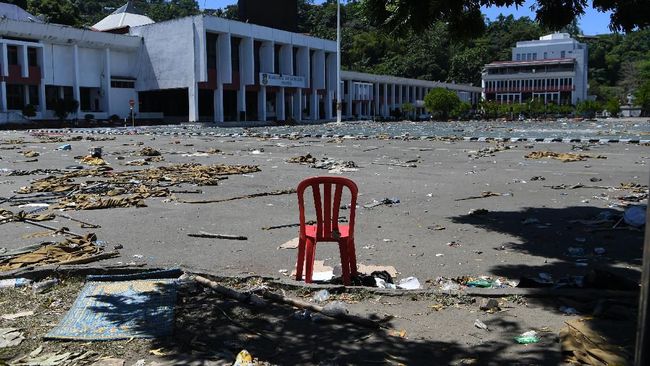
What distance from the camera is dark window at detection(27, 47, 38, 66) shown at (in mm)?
57406

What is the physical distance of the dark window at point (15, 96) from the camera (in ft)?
Result: 184

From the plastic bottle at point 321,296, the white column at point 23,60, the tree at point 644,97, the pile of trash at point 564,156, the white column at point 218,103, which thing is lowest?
the plastic bottle at point 321,296

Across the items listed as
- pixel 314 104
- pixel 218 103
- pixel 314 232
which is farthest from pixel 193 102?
pixel 314 232

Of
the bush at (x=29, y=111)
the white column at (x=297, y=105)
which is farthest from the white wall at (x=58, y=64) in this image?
the white column at (x=297, y=105)

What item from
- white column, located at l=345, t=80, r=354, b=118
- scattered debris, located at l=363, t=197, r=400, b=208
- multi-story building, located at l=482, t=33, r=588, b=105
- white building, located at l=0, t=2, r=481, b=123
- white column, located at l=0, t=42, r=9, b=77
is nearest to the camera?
scattered debris, located at l=363, t=197, r=400, b=208

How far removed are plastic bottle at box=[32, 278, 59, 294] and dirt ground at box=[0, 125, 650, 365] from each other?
0.32ft

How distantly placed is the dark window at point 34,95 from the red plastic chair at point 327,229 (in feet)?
199

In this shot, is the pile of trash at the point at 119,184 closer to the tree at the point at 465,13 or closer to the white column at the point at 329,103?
the tree at the point at 465,13

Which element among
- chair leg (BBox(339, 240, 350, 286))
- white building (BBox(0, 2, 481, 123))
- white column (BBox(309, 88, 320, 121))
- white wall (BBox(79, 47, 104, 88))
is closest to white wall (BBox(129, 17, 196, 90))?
white building (BBox(0, 2, 481, 123))

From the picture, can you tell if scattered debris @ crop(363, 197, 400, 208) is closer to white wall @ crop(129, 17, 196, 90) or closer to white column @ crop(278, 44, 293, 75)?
white wall @ crop(129, 17, 196, 90)

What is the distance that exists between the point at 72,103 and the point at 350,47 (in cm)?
8594

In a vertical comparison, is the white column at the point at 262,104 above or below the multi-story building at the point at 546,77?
below

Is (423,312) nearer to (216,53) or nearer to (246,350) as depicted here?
(246,350)

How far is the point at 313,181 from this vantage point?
5613 millimetres
